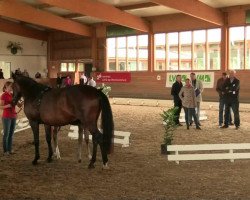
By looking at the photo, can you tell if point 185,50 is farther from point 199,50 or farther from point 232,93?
point 232,93

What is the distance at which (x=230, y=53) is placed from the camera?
20312mm

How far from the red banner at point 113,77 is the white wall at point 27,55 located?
6732mm

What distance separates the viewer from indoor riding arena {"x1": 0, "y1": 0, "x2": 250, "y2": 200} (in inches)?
215

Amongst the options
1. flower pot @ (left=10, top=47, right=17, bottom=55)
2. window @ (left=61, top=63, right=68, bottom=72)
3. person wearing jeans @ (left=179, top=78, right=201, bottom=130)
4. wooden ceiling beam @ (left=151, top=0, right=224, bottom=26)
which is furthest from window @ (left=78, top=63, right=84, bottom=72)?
person wearing jeans @ (left=179, top=78, right=201, bottom=130)

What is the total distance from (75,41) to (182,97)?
18.8 meters

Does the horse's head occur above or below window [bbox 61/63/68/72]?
below

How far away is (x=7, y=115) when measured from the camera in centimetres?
730

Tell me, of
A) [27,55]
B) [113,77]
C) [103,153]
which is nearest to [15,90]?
[103,153]

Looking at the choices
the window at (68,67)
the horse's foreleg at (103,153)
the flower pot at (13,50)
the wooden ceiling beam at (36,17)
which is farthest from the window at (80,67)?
the horse's foreleg at (103,153)

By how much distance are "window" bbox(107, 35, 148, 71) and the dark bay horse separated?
57.0 feet

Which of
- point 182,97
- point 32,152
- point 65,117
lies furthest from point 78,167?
point 182,97

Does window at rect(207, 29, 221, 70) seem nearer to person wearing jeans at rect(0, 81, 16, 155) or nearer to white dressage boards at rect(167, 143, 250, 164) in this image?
white dressage boards at rect(167, 143, 250, 164)

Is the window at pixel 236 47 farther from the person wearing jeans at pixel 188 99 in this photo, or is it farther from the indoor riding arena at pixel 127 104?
the person wearing jeans at pixel 188 99

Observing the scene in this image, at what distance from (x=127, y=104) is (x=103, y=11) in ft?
16.0
